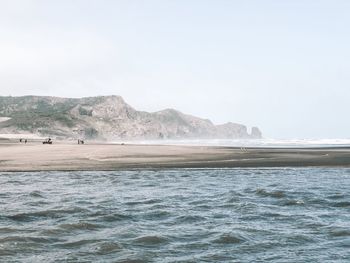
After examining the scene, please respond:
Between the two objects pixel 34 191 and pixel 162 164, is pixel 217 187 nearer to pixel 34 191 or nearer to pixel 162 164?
pixel 34 191

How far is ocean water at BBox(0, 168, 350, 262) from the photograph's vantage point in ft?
36.0

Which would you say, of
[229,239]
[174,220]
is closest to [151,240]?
[229,239]

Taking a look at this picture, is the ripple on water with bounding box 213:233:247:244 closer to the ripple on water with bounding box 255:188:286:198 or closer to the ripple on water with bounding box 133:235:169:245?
the ripple on water with bounding box 133:235:169:245

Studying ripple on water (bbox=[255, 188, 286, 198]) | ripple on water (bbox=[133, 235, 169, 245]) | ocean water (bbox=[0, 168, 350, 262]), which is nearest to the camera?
ocean water (bbox=[0, 168, 350, 262])

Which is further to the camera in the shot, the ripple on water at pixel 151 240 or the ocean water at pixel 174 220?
the ripple on water at pixel 151 240

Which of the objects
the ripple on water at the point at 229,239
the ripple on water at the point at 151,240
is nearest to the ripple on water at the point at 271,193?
the ripple on water at the point at 229,239

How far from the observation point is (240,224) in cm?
1428

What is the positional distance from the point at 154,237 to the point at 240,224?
10.7 feet

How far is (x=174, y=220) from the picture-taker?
15.0 meters

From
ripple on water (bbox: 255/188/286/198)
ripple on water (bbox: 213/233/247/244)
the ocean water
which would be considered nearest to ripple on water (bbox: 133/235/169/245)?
the ocean water

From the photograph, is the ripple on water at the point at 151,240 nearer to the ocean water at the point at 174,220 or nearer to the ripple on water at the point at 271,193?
the ocean water at the point at 174,220

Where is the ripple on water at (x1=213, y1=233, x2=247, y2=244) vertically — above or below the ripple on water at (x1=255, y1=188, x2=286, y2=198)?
below

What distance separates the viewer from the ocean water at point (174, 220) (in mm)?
10969

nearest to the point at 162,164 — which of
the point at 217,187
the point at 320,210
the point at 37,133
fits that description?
the point at 217,187
